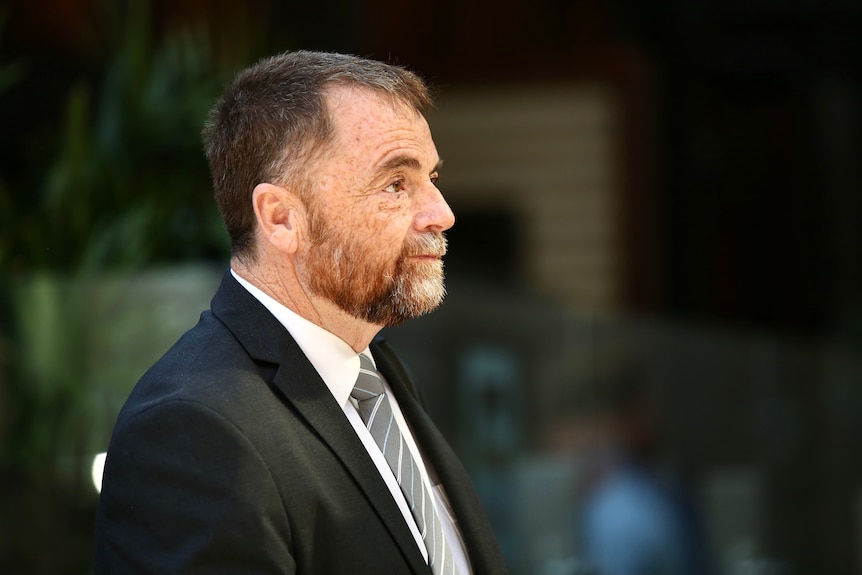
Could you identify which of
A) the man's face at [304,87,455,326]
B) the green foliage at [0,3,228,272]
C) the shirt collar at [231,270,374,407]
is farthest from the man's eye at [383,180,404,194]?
the green foliage at [0,3,228,272]

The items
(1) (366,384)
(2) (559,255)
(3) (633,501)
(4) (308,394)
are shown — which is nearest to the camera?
(4) (308,394)

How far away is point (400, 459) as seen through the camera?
65.8 inches

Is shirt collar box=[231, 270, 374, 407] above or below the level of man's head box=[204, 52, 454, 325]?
below

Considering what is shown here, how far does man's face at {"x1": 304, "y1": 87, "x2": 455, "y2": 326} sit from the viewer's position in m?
1.61

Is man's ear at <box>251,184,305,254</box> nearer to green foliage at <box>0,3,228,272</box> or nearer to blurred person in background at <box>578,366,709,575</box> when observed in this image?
green foliage at <box>0,3,228,272</box>

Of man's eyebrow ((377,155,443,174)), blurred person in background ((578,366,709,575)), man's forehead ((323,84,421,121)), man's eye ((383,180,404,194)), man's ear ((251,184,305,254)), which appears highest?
man's forehead ((323,84,421,121))

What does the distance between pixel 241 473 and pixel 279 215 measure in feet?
1.25

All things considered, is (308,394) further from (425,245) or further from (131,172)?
(131,172)

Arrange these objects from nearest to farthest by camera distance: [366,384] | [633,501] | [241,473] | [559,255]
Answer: [241,473]
[366,384]
[633,501]
[559,255]

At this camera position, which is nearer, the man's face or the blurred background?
the man's face

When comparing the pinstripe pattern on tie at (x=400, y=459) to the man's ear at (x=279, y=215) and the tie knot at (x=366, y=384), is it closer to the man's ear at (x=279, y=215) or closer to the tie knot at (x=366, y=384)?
the tie knot at (x=366, y=384)

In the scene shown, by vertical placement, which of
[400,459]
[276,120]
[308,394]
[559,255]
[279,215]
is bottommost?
[559,255]

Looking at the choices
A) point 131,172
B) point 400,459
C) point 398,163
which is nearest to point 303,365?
point 400,459

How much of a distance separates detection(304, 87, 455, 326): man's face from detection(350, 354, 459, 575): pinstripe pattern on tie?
127mm
